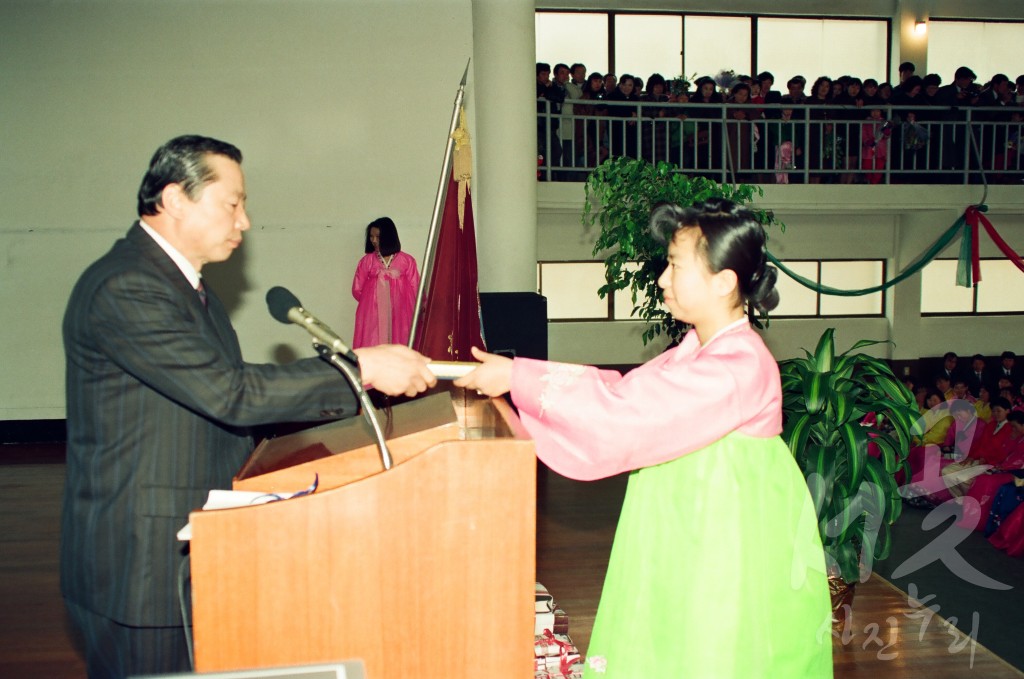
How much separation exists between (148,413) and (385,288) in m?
3.97

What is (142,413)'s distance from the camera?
1.32 meters

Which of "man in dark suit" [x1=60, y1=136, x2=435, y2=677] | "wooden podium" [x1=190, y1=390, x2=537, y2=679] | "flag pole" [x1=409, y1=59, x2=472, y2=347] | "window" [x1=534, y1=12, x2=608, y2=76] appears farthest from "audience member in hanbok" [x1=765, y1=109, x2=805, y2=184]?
"wooden podium" [x1=190, y1=390, x2=537, y2=679]

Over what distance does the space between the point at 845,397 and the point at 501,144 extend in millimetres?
3007

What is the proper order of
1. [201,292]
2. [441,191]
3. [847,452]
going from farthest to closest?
[847,452] < [441,191] < [201,292]

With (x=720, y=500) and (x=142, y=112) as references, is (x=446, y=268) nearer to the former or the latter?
(x=720, y=500)

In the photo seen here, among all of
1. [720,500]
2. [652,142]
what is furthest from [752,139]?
[720,500]

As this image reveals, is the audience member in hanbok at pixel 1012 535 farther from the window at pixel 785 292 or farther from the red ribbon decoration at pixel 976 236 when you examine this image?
the window at pixel 785 292

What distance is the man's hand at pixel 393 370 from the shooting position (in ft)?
4.44

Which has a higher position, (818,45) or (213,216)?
(818,45)

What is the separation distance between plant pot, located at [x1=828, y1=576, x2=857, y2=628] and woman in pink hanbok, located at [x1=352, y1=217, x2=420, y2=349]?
293cm

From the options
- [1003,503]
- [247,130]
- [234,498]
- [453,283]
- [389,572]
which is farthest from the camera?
[247,130]

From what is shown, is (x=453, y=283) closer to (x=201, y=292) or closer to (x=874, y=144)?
(x=201, y=292)

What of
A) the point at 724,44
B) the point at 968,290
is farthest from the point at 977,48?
the point at 724,44

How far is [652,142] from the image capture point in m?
7.83
